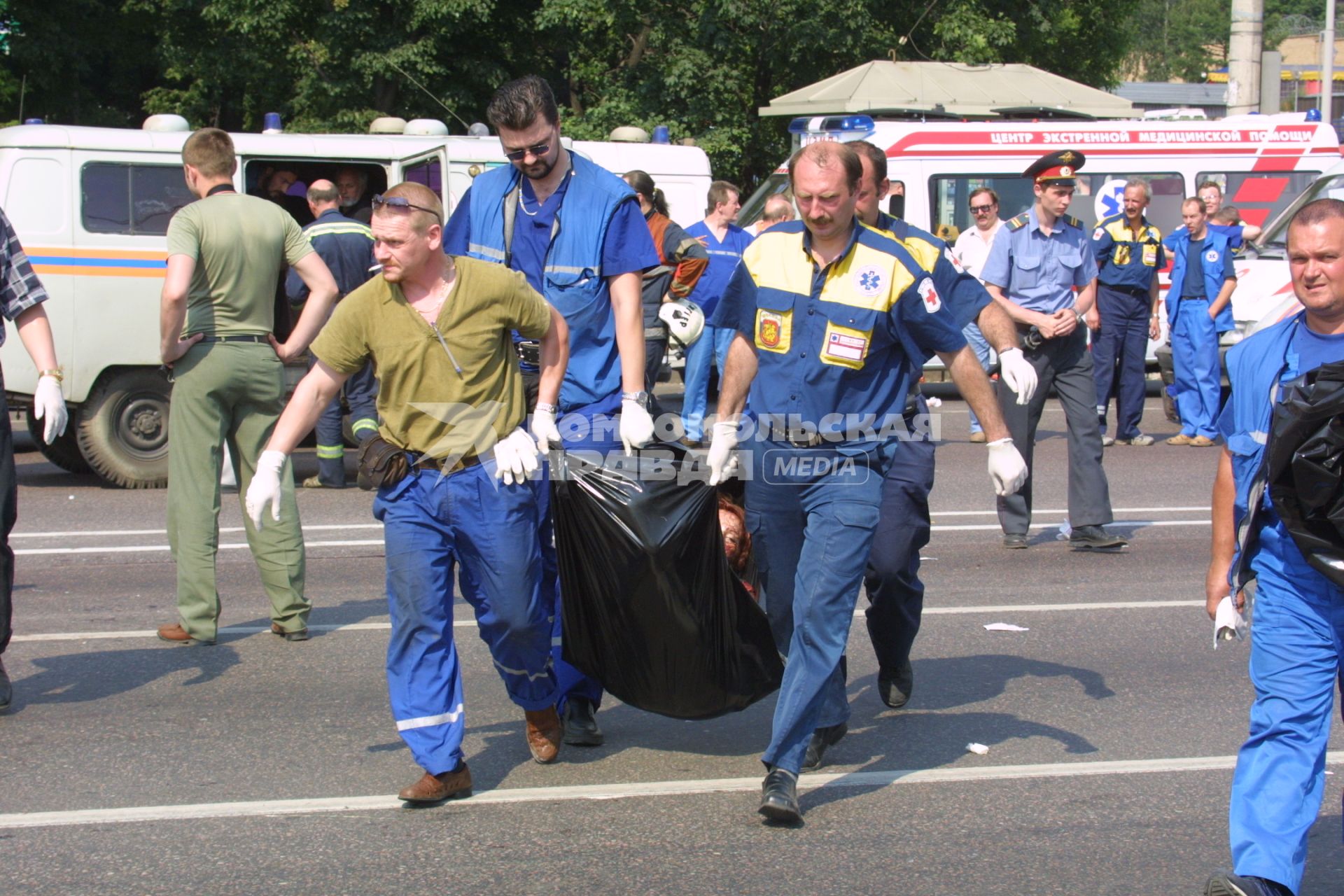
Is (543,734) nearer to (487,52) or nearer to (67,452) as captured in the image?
(67,452)

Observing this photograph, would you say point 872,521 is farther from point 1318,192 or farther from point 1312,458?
point 1318,192

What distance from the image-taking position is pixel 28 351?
5449 millimetres

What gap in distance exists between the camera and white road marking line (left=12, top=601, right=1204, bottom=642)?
21.7 ft

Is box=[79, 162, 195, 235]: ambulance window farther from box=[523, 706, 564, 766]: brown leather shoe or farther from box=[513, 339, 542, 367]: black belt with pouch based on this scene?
box=[523, 706, 564, 766]: brown leather shoe

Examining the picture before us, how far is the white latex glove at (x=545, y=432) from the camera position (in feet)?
15.5

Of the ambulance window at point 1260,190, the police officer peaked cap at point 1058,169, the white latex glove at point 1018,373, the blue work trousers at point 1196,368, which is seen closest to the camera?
the white latex glove at point 1018,373

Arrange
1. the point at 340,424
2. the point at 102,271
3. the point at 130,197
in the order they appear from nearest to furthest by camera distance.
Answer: the point at 340,424, the point at 102,271, the point at 130,197

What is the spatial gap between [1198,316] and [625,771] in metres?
9.27

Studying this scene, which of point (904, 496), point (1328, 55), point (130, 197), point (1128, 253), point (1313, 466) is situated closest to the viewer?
point (1313, 466)

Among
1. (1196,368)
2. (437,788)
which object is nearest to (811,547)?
(437,788)

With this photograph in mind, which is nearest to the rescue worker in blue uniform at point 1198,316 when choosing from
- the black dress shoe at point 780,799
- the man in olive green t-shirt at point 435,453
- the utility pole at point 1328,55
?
the black dress shoe at point 780,799

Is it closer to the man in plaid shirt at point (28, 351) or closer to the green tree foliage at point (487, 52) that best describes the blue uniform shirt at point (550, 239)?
the man in plaid shirt at point (28, 351)

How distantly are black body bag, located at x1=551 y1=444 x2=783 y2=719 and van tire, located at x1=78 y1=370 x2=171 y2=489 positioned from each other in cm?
692

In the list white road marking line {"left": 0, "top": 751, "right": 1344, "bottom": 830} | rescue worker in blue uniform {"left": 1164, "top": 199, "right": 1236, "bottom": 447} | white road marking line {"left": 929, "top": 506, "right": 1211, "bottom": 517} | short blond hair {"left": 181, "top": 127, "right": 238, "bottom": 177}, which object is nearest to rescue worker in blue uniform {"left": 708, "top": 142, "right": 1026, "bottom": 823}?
white road marking line {"left": 0, "top": 751, "right": 1344, "bottom": 830}
